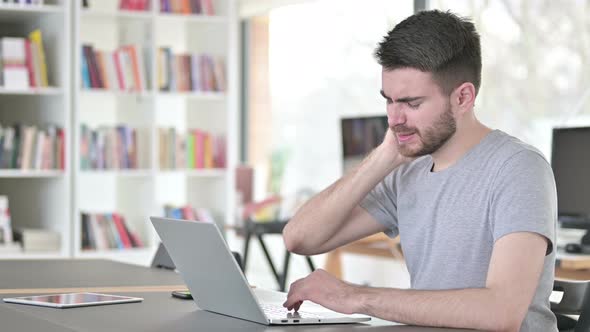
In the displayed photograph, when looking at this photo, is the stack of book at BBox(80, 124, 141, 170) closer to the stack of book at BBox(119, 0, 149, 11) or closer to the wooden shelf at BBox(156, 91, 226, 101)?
the wooden shelf at BBox(156, 91, 226, 101)

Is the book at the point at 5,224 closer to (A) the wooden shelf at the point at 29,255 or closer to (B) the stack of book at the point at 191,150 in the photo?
(A) the wooden shelf at the point at 29,255

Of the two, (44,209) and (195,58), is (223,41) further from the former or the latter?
(44,209)

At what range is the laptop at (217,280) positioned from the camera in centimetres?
184

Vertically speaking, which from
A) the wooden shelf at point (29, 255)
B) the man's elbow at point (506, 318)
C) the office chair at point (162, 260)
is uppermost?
the man's elbow at point (506, 318)

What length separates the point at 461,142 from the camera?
226cm

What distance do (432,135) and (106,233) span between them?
3.49 meters

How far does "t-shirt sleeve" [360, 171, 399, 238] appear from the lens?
2.47m

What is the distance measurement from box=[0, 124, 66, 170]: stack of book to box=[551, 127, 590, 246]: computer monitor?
257cm

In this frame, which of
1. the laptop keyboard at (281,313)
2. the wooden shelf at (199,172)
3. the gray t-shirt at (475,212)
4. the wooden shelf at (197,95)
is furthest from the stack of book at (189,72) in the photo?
the laptop keyboard at (281,313)

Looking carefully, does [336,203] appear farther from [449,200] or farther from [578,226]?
[578,226]

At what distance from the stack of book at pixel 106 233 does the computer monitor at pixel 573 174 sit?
2402 mm

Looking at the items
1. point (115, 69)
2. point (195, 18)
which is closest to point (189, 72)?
point (195, 18)

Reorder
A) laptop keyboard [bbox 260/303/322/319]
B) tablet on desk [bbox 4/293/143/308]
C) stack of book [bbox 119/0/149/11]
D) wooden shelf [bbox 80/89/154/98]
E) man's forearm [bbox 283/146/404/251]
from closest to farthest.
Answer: laptop keyboard [bbox 260/303/322/319] < tablet on desk [bbox 4/293/143/308] < man's forearm [bbox 283/146/404/251] < wooden shelf [bbox 80/89/154/98] < stack of book [bbox 119/0/149/11]

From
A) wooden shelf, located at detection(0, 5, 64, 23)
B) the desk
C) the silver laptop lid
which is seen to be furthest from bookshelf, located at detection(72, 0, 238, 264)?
the silver laptop lid
